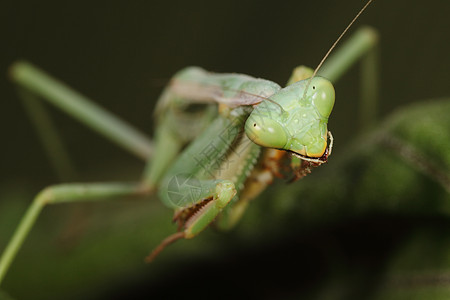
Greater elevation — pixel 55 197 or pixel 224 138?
pixel 224 138

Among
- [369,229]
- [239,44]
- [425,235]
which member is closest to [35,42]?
[239,44]

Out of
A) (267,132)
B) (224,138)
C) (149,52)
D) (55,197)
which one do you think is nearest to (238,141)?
(224,138)

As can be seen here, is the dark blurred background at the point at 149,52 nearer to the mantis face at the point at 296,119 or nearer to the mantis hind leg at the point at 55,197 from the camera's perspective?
the mantis hind leg at the point at 55,197

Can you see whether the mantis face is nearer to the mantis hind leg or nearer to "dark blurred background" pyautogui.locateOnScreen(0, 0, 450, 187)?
"dark blurred background" pyautogui.locateOnScreen(0, 0, 450, 187)

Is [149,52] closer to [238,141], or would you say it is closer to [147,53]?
[147,53]

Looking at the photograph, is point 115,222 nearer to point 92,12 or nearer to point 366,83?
point 92,12

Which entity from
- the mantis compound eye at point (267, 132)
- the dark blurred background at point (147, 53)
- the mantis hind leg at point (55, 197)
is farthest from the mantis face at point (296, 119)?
the mantis hind leg at point (55, 197)
